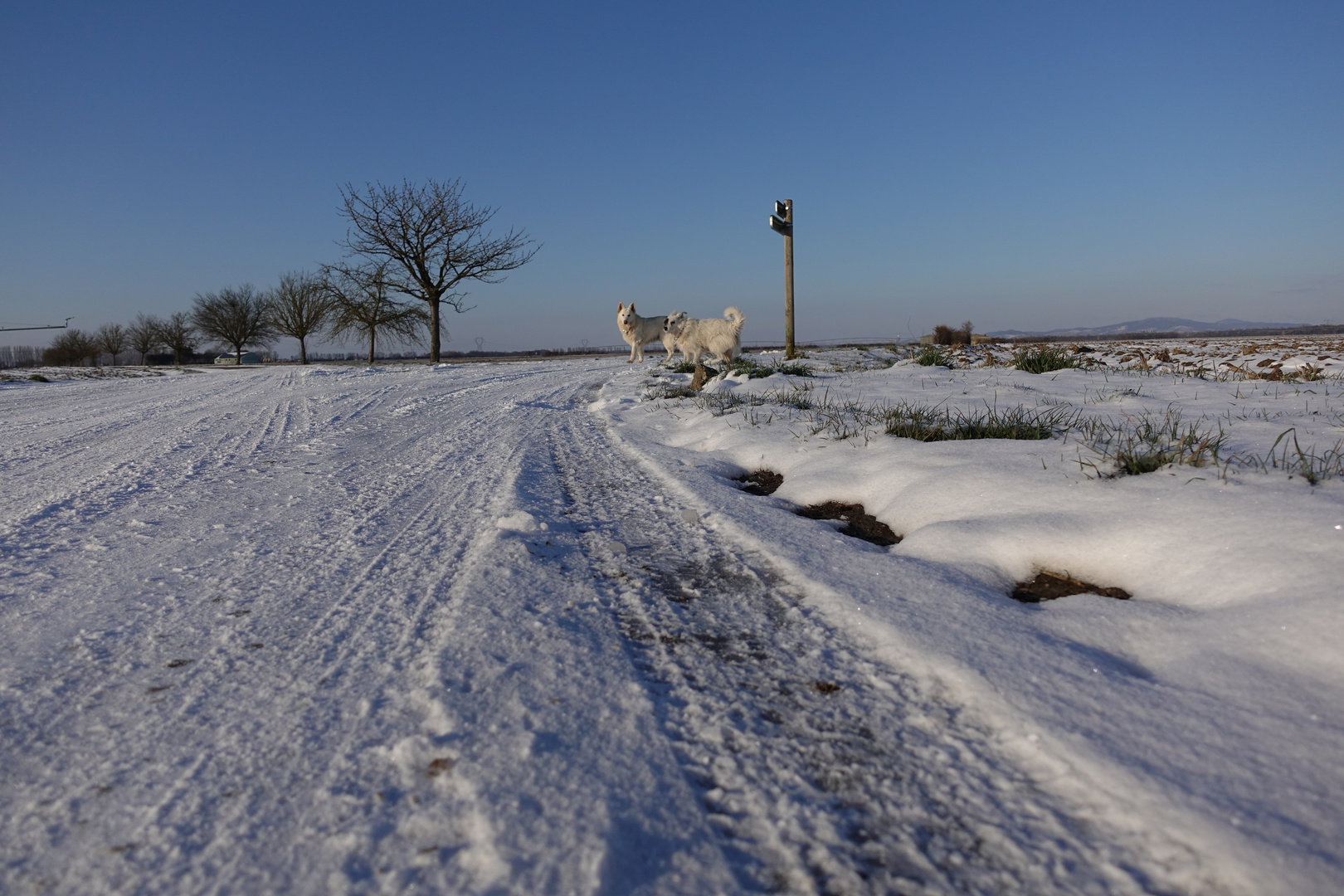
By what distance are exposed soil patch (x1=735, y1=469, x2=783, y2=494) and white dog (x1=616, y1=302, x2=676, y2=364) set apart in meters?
12.9

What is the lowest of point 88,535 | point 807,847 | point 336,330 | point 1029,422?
point 807,847

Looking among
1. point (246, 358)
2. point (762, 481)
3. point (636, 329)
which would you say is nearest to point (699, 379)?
point (762, 481)

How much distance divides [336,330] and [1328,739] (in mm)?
32194

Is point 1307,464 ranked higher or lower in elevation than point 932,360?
lower

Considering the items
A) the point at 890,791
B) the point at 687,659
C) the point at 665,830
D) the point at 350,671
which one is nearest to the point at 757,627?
the point at 687,659

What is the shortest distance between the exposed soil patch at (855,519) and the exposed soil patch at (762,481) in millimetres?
411

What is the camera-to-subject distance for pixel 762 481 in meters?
3.65

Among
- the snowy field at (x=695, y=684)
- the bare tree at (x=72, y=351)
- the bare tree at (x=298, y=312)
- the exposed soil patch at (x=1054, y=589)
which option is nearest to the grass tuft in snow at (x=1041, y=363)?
the snowy field at (x=695, y=684)

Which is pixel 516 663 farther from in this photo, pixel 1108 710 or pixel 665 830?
pixel 1108 710

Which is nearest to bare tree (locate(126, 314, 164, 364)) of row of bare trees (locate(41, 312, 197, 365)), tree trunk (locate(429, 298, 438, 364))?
row of bare trees (locate(41, 312, 197, 365))

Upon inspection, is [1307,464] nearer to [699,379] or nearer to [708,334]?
[699,379]

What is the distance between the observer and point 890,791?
3.84 ft

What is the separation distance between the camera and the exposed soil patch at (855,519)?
2.61 m

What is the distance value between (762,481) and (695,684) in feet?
7.28
